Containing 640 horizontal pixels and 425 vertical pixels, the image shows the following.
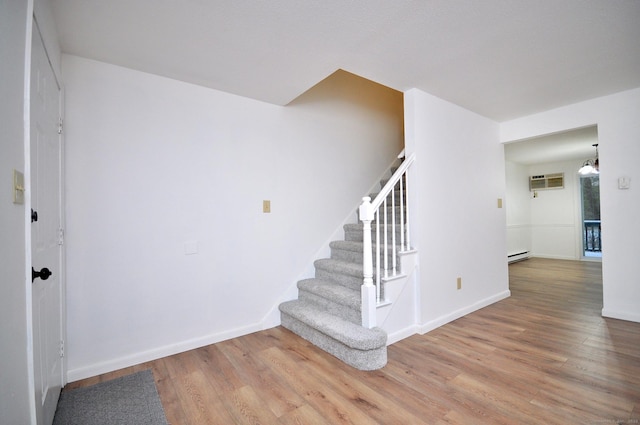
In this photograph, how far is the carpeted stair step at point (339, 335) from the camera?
2.14m

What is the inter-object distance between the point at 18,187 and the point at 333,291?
2239 millimetres

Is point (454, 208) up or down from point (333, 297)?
up

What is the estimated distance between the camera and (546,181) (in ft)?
23.6

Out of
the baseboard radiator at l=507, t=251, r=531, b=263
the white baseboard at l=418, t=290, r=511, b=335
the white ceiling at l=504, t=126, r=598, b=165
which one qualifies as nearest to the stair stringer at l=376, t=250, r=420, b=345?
the white baseboard at l=418, t=290, r=511, b=335

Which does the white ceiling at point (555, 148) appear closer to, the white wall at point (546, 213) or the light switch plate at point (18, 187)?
the white wall at point (546, 213)

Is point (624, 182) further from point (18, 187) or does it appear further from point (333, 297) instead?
point (18, 187)

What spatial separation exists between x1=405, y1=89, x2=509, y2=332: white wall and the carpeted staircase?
701 millimetres

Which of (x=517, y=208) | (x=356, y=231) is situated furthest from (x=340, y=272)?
(x=517, y=208)

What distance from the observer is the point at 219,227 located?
8.86 feet

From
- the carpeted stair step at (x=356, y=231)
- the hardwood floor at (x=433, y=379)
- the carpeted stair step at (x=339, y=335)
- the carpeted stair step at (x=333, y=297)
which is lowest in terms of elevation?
the hardwood floor at (x=433, y=379)

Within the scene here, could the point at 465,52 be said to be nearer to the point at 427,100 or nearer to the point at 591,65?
the point at 427,100

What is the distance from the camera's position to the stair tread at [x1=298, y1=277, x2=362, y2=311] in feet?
8.29

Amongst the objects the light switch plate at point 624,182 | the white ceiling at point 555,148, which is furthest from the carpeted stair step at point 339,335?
the white ceiling at point 555,148

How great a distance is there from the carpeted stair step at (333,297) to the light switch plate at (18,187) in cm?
215
